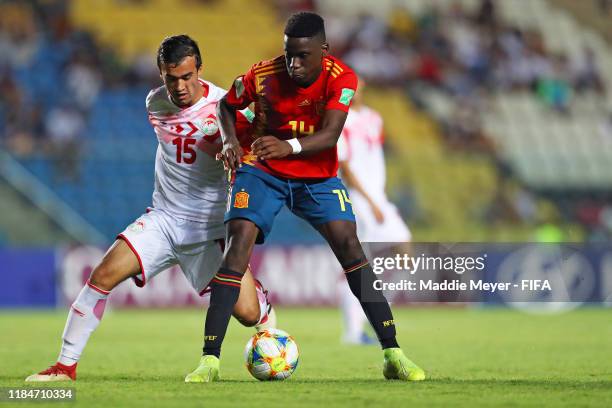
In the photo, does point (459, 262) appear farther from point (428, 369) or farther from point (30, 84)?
point (30, 84)

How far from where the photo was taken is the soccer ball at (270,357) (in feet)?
21.7

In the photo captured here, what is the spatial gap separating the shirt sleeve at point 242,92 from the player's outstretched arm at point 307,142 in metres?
0.43

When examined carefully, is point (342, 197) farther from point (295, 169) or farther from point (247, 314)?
point (247, 314)

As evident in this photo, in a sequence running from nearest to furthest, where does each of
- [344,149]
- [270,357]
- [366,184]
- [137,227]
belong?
[270,357]
[137,227]
[344,149]
[366,184]

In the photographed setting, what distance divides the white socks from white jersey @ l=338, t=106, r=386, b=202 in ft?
13.4

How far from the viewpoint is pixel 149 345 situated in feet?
33.9

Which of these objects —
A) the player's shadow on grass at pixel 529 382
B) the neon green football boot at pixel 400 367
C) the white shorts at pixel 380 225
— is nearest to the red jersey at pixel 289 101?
the neon green football boot at pixel 400 367

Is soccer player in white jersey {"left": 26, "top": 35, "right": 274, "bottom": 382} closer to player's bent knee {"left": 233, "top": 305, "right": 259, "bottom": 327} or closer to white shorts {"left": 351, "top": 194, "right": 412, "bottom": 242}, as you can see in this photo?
player's bent knee {"left": 233, "top": 305, "right": 259, "bottom": 327}

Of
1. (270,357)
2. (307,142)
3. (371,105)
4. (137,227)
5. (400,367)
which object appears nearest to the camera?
(307,142)

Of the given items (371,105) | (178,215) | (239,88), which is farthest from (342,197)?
(371,105)

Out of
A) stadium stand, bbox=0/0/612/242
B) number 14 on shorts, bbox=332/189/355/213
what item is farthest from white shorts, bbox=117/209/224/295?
stadium stand, bbox=0/0/612/242

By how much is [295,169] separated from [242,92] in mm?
548

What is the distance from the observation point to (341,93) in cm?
635

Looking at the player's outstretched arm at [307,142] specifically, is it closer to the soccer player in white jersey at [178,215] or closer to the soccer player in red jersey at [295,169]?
the soccer player in red jersey at [295,169]
